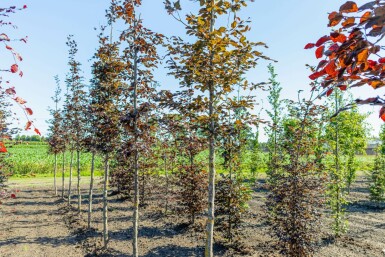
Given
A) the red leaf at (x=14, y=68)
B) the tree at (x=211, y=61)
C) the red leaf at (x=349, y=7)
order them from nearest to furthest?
1. the red leaf at (x=349, y=7)
2. the red leaf at (x=14, y=68)
3. the tree at (x=211, y=61)

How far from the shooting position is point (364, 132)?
1859 cm

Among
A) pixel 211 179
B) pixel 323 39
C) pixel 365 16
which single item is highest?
pixel 365 16

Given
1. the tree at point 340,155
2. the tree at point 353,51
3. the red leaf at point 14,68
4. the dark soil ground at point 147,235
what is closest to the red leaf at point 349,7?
the tree at point 353,51

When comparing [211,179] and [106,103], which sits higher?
[106,103]

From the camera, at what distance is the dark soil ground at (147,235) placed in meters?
8.20

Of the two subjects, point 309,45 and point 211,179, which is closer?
point 309,45

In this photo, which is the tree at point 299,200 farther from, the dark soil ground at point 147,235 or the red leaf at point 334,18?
the red leaf at point 334,18

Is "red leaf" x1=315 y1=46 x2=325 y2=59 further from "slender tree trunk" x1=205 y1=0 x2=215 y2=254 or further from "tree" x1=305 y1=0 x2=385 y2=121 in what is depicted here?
"slender tree trunk" x1=205 y1=0 x2=215 y2=254

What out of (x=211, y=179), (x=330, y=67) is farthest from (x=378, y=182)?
(x=330, y=67)

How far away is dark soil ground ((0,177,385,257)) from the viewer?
820 centimetres

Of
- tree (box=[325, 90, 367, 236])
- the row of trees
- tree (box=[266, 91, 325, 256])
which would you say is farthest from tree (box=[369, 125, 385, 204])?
tree (box=[266, 91, 325, 256])

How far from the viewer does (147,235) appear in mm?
9742

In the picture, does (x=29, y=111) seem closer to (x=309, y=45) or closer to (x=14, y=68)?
(x=14, y=68)

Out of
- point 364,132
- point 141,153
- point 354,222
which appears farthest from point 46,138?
point 364,132
